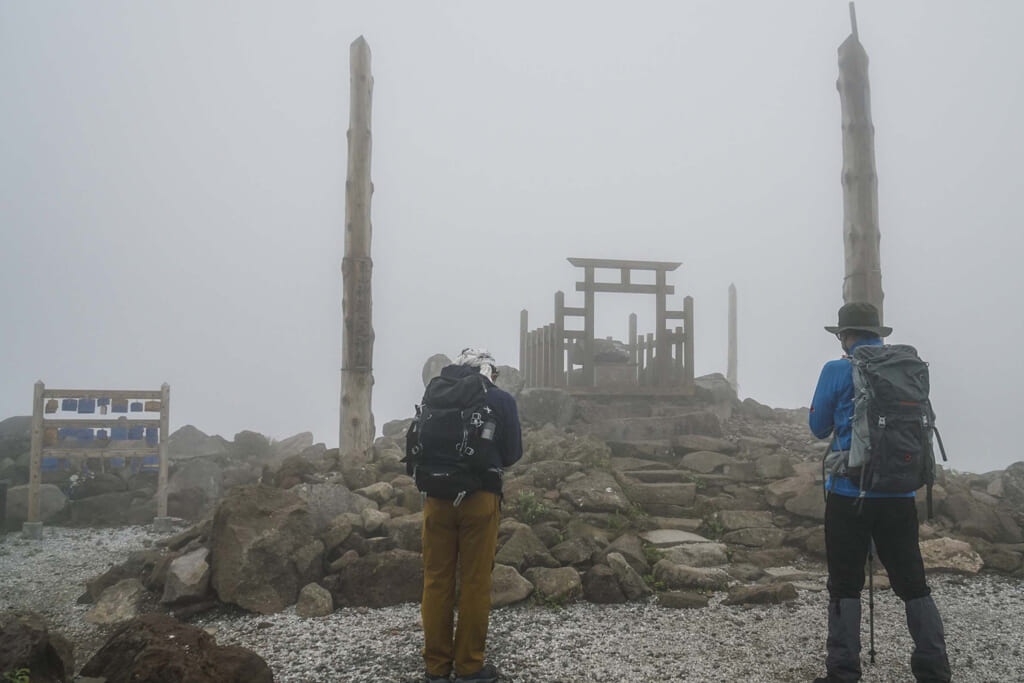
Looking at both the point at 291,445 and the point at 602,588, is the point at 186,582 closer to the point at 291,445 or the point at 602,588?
the point at 602,588

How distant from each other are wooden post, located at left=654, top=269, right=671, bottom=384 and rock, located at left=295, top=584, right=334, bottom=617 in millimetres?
8783

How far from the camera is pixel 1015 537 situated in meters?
8.23

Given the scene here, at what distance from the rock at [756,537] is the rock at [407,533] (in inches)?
138

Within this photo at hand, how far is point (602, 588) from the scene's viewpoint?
6543 mm

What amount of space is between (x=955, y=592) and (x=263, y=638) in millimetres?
6466

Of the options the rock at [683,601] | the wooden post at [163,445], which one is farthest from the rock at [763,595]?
the wooden post at [163,445]

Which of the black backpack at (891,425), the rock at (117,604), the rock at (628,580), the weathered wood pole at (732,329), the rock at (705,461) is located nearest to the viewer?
the black backpack at (891,425)

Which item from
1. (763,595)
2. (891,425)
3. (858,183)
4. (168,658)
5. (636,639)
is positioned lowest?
(636,639)

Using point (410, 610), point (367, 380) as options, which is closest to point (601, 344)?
point (367, 380)

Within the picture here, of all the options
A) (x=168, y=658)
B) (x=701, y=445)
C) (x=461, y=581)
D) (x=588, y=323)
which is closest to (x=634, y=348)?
(x=588, y=323)

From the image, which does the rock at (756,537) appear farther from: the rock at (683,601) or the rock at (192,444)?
the rock at (192,444)

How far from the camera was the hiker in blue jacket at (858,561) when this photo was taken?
4.34 meters

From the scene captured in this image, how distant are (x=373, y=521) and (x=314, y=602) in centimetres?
127

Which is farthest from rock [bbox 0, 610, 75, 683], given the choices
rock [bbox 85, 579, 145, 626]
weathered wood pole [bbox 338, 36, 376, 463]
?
weathered wood pole [bbox 338, 36, 376, 463]
